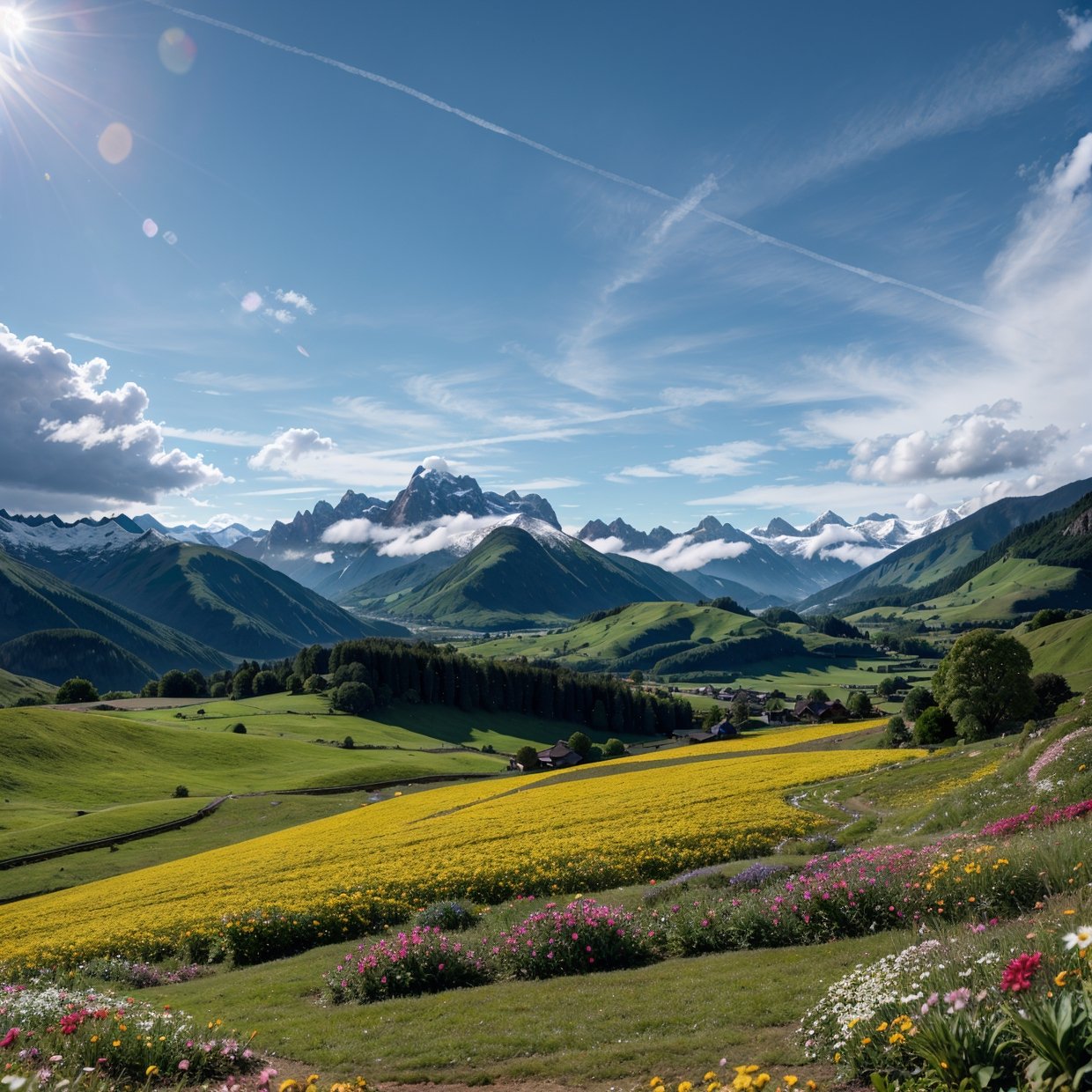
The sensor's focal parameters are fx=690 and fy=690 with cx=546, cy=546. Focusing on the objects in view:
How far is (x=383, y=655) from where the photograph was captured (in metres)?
178

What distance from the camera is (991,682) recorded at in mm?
63281

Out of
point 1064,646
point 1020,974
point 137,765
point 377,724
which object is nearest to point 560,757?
point 377,724

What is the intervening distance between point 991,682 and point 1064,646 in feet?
291

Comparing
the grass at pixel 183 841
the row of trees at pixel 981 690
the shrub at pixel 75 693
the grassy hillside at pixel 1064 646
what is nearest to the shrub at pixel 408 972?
the grass at pixel 183 841

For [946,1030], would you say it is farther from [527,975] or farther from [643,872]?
[643,872]

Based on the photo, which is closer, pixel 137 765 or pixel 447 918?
pixel 447 918

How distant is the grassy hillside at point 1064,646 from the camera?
123m

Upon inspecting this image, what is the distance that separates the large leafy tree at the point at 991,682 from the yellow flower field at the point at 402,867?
49.9 feet

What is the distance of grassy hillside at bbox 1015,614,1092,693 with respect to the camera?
123 metres

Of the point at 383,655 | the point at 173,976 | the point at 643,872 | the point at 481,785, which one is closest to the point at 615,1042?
the point at 643,872

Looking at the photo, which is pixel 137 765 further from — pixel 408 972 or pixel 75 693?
pixel 408 972

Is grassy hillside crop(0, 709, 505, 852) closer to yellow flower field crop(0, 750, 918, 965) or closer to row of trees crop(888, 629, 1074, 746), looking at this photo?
yellow flower field crop(0, 750, 918, 965)

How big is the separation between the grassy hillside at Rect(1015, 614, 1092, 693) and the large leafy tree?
6367 cm

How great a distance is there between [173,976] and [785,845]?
2450 centimetres
